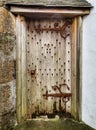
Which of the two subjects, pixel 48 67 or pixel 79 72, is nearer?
pixel 79 72

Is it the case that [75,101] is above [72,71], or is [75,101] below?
below

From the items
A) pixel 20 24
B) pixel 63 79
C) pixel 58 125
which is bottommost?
pixel 58 125

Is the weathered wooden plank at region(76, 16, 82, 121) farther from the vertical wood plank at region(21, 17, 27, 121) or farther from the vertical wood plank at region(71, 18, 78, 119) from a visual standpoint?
the vertical wood plank at region(21, 17, 27, 121)

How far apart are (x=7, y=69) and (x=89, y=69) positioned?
1.40 meters

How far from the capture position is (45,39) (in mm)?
5125

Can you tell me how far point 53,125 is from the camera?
16.5 ft

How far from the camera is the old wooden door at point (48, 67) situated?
16.7 ft

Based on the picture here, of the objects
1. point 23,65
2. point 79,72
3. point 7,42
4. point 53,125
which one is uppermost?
point 7,42

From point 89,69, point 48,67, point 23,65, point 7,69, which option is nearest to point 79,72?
point 89,69

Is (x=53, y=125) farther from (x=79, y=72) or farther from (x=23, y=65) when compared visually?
(x=23, y=65)

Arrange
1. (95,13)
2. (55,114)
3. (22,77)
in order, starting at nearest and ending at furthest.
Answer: (95,13) < (22,77) < (55,114)

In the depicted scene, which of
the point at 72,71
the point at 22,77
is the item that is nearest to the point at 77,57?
the point at 72,71

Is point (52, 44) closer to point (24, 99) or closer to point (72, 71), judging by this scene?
point (72, 71)

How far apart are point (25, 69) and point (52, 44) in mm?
680
